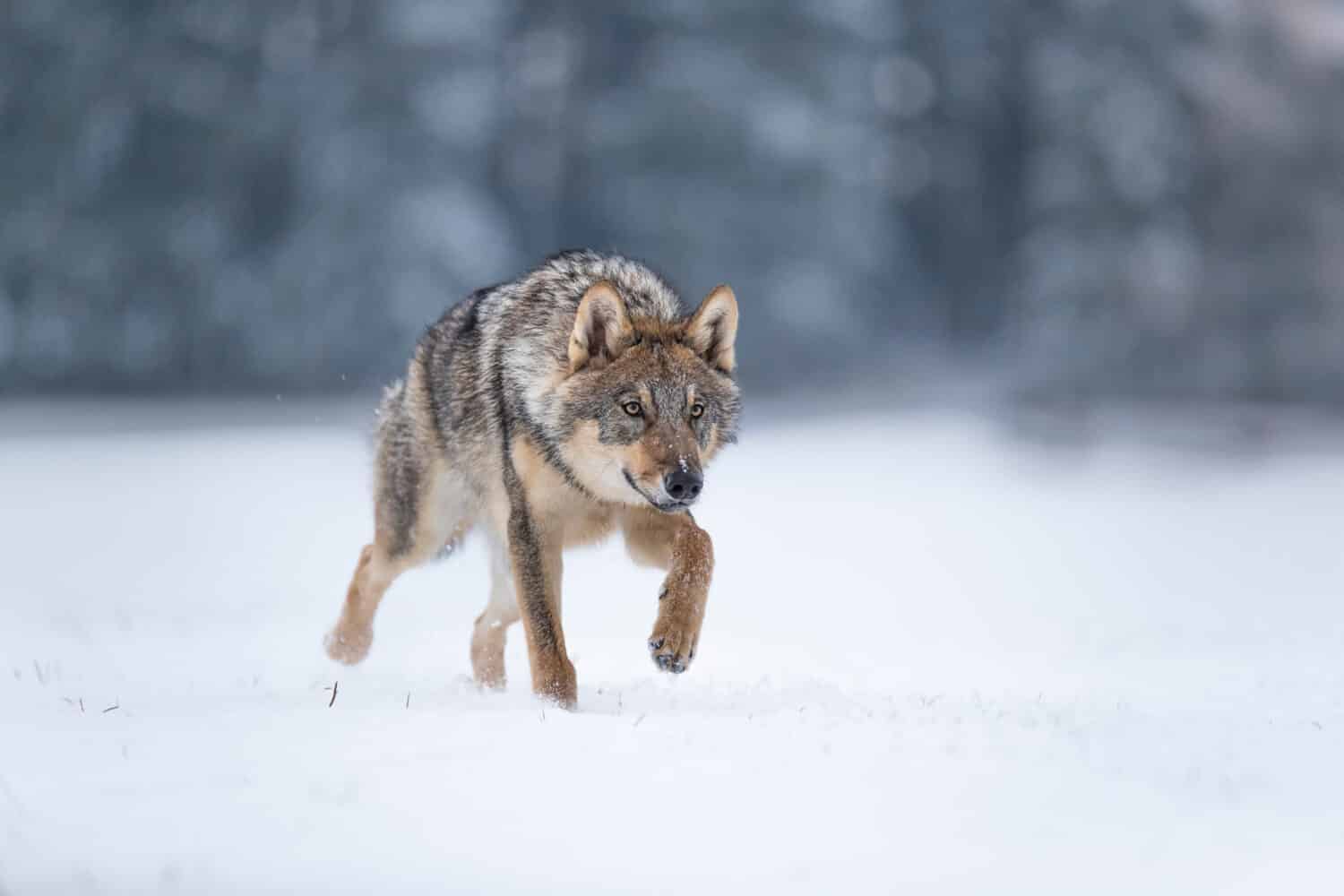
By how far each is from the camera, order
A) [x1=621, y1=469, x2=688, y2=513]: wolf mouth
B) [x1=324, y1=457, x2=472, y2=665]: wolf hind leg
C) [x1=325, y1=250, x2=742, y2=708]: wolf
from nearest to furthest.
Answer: [x1=621, y1=469, x2=688, y2=513]: wolf mouth, [x1=325, y1=250, x2=742, y2=708]: wolf, [x1=324, y1=457, x2=472, y2=665]: wolf hind leg

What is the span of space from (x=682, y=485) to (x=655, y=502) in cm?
20

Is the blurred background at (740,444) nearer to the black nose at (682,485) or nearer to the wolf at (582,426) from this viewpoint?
the wolf at (582,426)

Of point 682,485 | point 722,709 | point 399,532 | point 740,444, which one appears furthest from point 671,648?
point 740,444

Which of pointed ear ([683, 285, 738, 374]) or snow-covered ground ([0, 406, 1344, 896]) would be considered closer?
snow-covered ground ([0, 406, 1344, 896])

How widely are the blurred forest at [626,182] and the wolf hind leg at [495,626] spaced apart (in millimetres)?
19571

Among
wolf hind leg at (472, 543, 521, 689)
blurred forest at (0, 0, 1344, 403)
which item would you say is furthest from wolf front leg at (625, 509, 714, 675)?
blurred forest at (0, 0, 1344, 403)

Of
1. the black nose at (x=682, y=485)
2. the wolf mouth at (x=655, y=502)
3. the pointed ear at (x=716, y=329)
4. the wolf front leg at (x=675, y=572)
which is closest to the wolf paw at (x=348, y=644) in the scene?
the wolf front leg at (x=675, y=572)

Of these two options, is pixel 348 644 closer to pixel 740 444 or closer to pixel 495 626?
pixel 495 626

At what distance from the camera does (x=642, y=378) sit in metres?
6.31

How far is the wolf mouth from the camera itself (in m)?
5.90

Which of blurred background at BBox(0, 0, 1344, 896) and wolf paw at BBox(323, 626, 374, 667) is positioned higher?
blurred background at BBox(0, 0, 1344, 896)

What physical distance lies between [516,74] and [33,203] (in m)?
12.0

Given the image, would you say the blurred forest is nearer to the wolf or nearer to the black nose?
the wolf

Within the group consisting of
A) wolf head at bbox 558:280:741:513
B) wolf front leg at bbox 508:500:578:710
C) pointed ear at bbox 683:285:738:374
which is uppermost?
pointed ear at bbox 683:285:738:374
